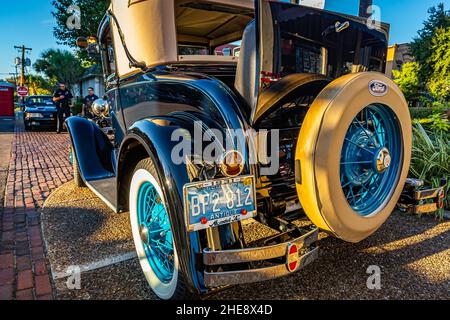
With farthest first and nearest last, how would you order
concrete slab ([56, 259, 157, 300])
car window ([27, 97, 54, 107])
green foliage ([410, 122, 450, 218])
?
car window ([27, 97, 54, 107]) < green foliage ([410, 122, 450, 218]) < concrete slab ([56, 259, 157, 300])

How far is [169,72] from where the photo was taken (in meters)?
2.49

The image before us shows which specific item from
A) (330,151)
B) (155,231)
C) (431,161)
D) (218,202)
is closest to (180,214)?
(218,202)

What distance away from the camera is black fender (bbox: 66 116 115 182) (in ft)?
12.1

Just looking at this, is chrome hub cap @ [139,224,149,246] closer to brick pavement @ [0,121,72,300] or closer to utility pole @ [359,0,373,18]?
brick pavement @ [0,121,72,300]

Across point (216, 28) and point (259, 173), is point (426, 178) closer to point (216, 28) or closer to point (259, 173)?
point (259, 173)

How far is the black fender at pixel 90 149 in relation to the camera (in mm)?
3699

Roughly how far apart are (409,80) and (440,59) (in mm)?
1436

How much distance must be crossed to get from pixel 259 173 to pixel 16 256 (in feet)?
7.31

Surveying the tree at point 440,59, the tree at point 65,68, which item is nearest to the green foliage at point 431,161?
the tree at point 440,59

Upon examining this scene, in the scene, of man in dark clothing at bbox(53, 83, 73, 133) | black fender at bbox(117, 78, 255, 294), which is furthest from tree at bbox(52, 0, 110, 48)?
black fender at bbox(117, 78, 255, 294)

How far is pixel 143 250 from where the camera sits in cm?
222

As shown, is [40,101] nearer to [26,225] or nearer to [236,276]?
[26,225]

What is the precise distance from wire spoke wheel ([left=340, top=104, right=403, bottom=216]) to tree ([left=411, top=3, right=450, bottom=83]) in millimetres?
14560
